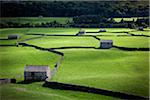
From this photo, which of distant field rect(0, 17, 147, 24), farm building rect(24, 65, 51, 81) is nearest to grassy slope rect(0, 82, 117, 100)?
farm building rect(24, 65, 51, 81)

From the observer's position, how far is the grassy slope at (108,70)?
60.8ft

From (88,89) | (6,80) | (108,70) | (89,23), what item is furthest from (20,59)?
(89,23)

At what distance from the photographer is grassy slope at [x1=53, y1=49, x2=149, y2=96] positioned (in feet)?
60.8

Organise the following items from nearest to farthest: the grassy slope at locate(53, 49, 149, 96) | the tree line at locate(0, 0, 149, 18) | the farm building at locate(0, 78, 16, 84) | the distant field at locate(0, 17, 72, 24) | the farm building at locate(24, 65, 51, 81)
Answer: the grassy slope at locate(53, 49, 149, 96) → the farm building at locate(0, 78, 16, 84) → the farm building at locate(24, 65, 51, 81) → the tree line at locate(0, 0, 149, 18) → the distant field at locate(0, 17, 72, 24)

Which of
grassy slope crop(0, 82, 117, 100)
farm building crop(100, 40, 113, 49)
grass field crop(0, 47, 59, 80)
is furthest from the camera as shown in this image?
farm building crop(100, 40, 113, 49)

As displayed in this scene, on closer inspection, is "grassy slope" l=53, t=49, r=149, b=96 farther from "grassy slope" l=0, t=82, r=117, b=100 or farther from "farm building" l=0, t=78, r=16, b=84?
"farm building" l=0, t=78, r=16, b=84

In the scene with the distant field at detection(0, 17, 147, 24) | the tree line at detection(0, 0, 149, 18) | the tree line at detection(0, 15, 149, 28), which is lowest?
the tree line at detection(0, 15, 149, 28)

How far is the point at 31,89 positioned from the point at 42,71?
8.90ft

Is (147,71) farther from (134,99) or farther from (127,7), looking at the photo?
(127,7)

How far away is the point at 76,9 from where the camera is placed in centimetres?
6306

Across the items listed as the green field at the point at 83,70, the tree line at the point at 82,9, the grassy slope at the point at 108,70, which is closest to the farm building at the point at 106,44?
the green field at the point at 83,70

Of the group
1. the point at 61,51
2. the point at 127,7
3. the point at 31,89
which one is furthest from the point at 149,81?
the point at 127,7

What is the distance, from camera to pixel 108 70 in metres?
22.5

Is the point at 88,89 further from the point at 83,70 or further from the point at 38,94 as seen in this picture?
the point at 83,70
